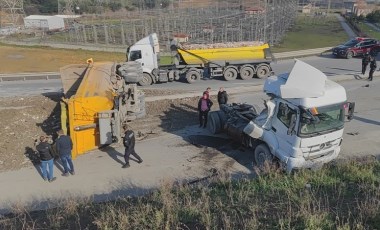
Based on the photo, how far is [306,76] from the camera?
30.8 feet

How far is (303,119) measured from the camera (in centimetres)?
899

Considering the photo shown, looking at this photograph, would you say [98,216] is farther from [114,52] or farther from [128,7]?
[128,7]

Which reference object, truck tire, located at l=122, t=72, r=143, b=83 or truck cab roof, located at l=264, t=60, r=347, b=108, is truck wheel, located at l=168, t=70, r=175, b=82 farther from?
truck cab roof, located at l=264, t=60, r=347, b=108

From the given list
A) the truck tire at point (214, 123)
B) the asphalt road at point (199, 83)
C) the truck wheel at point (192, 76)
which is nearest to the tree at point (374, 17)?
the asphalt road at point (199, 83)

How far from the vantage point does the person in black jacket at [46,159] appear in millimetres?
9867

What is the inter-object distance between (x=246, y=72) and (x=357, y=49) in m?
11.7

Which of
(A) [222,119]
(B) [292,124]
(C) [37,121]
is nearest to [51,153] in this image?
(C) [37,121]

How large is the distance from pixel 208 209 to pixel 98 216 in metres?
1.93

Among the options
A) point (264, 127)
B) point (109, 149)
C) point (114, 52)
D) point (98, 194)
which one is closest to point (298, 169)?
point (264, 127)

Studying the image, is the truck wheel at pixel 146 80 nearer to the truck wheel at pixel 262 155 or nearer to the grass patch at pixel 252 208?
the truck wheel at pixel 262 155

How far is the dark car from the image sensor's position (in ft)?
94.2

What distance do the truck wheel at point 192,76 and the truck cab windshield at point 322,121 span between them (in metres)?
13.2

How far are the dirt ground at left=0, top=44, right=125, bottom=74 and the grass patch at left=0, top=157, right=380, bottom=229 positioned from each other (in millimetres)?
22900

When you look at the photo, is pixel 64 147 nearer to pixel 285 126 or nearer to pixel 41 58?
pixel 285 126
